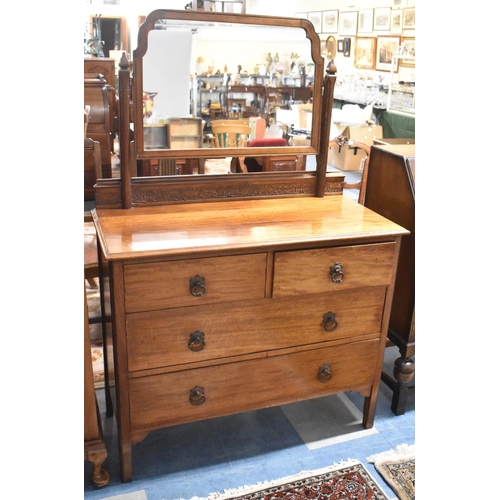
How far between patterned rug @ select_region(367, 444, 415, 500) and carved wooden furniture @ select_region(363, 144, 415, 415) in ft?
0.83

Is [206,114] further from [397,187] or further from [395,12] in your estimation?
[395,12]

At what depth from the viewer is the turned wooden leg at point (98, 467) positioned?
1730 mm

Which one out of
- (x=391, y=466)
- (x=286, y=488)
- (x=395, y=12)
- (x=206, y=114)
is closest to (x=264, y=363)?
(x=286, y=488)

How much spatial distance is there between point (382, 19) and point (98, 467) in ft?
22.7

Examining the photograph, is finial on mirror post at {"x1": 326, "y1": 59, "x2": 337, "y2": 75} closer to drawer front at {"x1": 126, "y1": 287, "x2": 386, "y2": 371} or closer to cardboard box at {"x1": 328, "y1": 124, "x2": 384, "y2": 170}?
drawer front at {"x1": 126, "y1": 287, "x2": 386, "y2": 371}

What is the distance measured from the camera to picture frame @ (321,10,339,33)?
835cm

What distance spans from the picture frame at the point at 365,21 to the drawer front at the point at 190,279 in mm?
6784

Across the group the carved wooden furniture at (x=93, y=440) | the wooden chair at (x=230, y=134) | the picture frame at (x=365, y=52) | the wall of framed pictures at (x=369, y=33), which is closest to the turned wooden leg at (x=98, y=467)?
the carved wooden furniture at (x=93, y=440)

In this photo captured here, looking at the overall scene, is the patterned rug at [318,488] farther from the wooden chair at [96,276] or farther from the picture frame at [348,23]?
the picture frame at [348,23]

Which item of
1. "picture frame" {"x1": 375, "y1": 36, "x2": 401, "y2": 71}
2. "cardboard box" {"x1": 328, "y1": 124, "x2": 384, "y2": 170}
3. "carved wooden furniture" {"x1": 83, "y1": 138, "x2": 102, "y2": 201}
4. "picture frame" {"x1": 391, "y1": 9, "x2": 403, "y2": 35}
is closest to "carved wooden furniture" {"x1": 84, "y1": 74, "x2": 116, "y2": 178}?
"carved wooden furniture" {"x1": 83, "y1": 138, "x2": 102, "y2": 201}

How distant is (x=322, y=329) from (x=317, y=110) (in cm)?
79

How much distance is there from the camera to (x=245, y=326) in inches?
68.3

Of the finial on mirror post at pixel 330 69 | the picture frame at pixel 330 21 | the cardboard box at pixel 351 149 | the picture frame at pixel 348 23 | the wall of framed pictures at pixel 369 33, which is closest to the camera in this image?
the finial on mirror post at pixel 330 69
